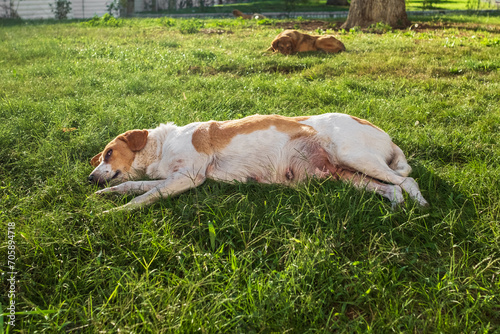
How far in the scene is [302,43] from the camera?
8609mm

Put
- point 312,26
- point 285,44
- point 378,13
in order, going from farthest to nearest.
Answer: point 312,26
point 378,13
point 285,44

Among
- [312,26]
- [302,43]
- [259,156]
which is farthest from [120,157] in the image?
[312,26]

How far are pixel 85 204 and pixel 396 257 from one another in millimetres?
2315

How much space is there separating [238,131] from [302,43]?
19.0ft

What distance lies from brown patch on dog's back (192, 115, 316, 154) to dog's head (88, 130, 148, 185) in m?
0.54

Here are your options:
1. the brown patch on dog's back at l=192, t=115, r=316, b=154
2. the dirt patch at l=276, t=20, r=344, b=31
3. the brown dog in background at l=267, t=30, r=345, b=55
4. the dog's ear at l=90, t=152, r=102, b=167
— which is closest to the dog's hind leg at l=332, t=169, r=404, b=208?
the brown patch on dog's back at l=192, t=115, r=316, b=154

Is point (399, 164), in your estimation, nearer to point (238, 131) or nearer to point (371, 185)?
point (371, 185)

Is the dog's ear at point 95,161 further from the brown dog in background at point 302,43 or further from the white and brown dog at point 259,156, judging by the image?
the brown dog in background at point 302,43

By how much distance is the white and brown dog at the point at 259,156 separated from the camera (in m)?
3.25

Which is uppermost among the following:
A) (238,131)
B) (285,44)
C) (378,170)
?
(285,44)

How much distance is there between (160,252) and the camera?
2.49 m

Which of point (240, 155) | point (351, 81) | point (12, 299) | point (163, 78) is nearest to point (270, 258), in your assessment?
point (240, 155)

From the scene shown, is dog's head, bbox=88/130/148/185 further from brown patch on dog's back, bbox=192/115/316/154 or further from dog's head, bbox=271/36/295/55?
dog's head, bbox=271/36/295/55

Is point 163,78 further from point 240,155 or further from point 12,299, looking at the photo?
point 12,299
